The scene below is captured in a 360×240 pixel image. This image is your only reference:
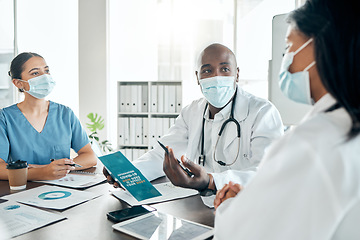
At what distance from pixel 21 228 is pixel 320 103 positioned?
2.91 ft

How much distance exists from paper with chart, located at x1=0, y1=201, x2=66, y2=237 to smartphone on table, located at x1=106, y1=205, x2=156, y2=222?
0.54 ft

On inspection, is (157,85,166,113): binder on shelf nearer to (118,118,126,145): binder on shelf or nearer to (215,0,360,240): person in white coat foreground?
(118,118,126,145): binder on shelf

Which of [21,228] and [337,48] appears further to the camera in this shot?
[21,228]

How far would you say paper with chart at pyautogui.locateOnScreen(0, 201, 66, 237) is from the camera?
0.93 m

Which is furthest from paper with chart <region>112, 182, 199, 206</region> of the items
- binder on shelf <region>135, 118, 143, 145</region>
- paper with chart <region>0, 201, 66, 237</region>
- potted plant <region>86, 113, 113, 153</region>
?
potted plant <region>86, 113, 113, 153</region>

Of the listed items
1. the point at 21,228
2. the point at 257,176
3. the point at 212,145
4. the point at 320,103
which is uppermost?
the point at 320,103

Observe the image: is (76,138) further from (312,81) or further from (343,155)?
(343,155)

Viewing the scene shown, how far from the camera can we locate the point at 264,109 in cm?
171

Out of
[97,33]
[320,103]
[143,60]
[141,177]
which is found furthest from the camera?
[143,60]

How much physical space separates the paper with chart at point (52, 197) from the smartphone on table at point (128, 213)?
0.21 meters

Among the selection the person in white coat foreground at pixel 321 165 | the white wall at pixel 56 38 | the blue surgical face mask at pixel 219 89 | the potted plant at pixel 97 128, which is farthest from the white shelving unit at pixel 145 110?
the person in white coat foreground at pixel 321 165

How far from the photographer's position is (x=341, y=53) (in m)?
0.59

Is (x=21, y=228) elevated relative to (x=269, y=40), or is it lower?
lower

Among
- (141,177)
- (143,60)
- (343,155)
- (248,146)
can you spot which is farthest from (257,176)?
(143,60)
